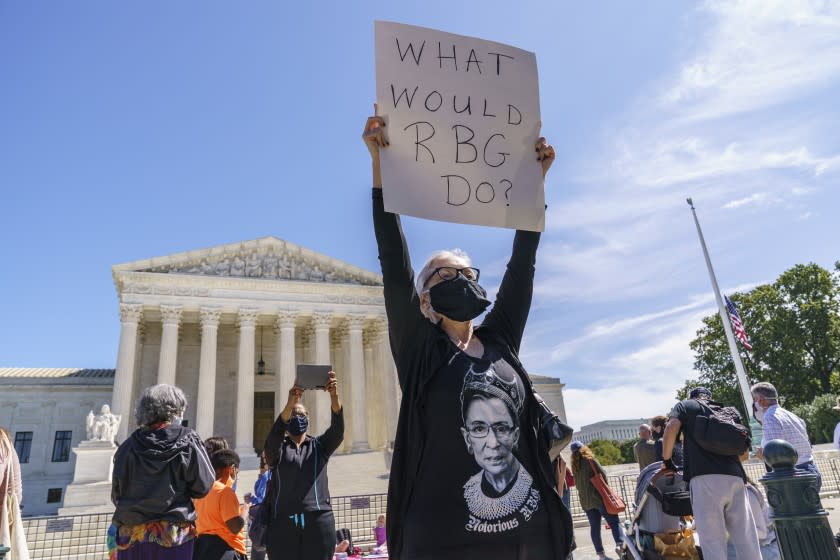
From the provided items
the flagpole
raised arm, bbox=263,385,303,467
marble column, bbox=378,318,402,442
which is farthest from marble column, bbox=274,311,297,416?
raised arm, bbox=263,385,303,467

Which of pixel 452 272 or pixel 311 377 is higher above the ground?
pixel 311 377

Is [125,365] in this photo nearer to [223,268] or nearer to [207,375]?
[207,375]

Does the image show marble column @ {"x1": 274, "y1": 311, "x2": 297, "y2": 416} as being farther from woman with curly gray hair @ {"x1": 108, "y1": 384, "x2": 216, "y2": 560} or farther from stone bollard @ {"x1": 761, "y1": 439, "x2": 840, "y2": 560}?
stone bollard @ {"x1": 761, "y1": 439, "x2": 840, "y2": 560}

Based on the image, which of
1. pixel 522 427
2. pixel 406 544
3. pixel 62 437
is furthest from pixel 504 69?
pixel 62 437

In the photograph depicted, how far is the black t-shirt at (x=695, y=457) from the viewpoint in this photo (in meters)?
5.08

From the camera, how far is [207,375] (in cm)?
3238

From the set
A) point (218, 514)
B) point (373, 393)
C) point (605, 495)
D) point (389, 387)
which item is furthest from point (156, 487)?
point (373, 393)

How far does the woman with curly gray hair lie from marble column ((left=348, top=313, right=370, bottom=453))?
2984 centimetres

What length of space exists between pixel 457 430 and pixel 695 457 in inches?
159

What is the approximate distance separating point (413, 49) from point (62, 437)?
141ft

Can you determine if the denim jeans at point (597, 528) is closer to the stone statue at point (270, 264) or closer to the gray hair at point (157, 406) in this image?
the gray hair at point (157, 406)

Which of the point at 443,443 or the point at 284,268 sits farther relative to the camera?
the point at 284,268

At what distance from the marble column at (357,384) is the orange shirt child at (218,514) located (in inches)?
1131

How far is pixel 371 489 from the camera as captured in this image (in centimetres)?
2586
